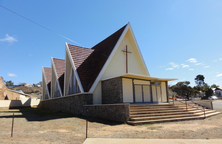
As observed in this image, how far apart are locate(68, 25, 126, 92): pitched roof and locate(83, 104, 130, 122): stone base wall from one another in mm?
2988

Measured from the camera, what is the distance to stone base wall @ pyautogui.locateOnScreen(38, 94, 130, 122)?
9.90 metres

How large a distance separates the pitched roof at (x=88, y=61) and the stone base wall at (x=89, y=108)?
3.90 ft

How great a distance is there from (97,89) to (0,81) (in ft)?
96.0

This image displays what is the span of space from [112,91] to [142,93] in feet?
10.7

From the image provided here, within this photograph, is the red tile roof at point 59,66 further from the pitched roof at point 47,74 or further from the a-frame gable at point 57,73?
the pitched roof at point 47,74

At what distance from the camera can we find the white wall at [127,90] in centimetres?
1375

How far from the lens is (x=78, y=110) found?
14750 millimetres

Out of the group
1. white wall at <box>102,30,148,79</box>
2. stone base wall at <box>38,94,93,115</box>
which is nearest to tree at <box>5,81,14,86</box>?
stone base wall at <box>38,94,93,115</box>

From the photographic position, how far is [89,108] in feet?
43.4

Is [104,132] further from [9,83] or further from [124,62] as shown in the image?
[9,83]

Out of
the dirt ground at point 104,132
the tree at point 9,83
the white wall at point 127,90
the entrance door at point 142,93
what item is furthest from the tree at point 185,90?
the tree at point 9,83

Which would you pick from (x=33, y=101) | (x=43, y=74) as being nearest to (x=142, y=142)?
(x=43, y=74)

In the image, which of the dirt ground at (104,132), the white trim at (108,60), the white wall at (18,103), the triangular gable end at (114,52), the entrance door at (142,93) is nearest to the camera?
the dirt ground at (104,132)

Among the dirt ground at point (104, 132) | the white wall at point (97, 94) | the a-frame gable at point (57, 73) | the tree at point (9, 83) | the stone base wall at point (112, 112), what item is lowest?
the dirt ground at point (104, 132)
